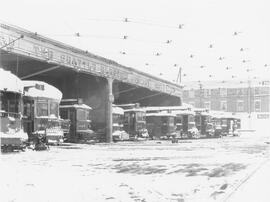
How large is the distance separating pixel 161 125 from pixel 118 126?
22.6 ft

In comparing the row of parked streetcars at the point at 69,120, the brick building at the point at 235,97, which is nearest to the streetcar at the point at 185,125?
the row of parked streetcars at the point at 69,120

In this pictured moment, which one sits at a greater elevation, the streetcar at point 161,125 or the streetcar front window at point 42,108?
the streetcar front window at point 42,108

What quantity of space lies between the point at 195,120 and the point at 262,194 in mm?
37892

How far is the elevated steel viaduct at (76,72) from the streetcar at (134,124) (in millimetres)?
2347

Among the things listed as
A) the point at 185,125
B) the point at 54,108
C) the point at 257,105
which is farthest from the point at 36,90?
the point at 257,105

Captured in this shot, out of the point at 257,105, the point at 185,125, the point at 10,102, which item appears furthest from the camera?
the point at 257,105

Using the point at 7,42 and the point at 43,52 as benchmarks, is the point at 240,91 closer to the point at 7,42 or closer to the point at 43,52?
the point at 43,52

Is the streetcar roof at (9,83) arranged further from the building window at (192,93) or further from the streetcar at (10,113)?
the building window at (192,93)

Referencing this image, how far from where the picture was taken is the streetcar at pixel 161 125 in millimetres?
40500

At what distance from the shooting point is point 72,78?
3384 centimetres

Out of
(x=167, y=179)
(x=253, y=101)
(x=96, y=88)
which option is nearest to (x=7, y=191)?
(x=167, y=179)

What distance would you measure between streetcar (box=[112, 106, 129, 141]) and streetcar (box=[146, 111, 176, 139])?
17.1ft

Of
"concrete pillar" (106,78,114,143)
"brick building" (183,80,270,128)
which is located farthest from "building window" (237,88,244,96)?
"concrete pillar" (106,78,114,143)

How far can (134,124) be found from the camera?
3797cm
